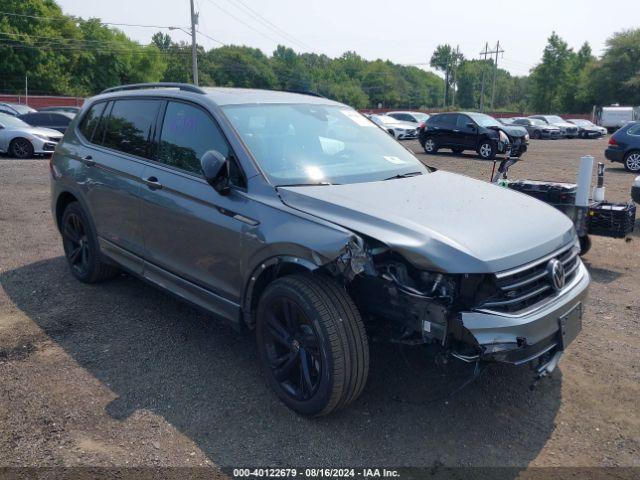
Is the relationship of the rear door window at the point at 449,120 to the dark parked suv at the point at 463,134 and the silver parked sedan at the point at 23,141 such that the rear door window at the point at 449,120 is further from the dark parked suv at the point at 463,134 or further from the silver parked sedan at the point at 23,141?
the silver parked sedan at the point at 23,141

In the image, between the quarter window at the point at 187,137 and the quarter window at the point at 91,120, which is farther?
the quarter window at the point at 91,120

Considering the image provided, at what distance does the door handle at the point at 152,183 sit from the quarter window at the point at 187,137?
15cm

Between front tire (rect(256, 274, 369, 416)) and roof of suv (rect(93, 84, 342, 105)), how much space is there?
5.07 ft

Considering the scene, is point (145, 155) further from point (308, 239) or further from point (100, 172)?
point (308, 239)

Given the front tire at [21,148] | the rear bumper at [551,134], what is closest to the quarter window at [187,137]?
the front tire at [21,148]

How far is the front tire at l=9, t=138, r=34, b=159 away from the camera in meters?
16.2

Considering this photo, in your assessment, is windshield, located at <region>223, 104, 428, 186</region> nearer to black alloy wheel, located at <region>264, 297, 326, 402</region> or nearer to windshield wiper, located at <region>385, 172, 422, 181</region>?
windshield wiper, located at <region>385, 172, 422, 181</region>

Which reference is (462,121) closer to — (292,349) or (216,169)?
(216,169)

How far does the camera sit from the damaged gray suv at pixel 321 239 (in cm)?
291

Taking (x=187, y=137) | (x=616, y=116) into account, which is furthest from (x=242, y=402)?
(x=616, y=116)

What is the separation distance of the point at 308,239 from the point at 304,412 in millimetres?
1008

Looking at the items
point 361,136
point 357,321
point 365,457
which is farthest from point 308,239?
point 361,136

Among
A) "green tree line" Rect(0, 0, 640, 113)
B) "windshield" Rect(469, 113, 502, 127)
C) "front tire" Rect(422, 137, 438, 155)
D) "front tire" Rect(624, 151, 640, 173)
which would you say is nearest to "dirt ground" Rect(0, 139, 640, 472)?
"front tire" Rect(624, 151, 640, 173)

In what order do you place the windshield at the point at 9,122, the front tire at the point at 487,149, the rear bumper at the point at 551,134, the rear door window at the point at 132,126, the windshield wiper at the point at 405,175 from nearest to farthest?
the windshield wiper at the point at 405,175, the rear door window at the point at 132,126, the windshield at the point at 9,122, the front tire at the point at 487,149, the rear bumper at the point at 551,134
